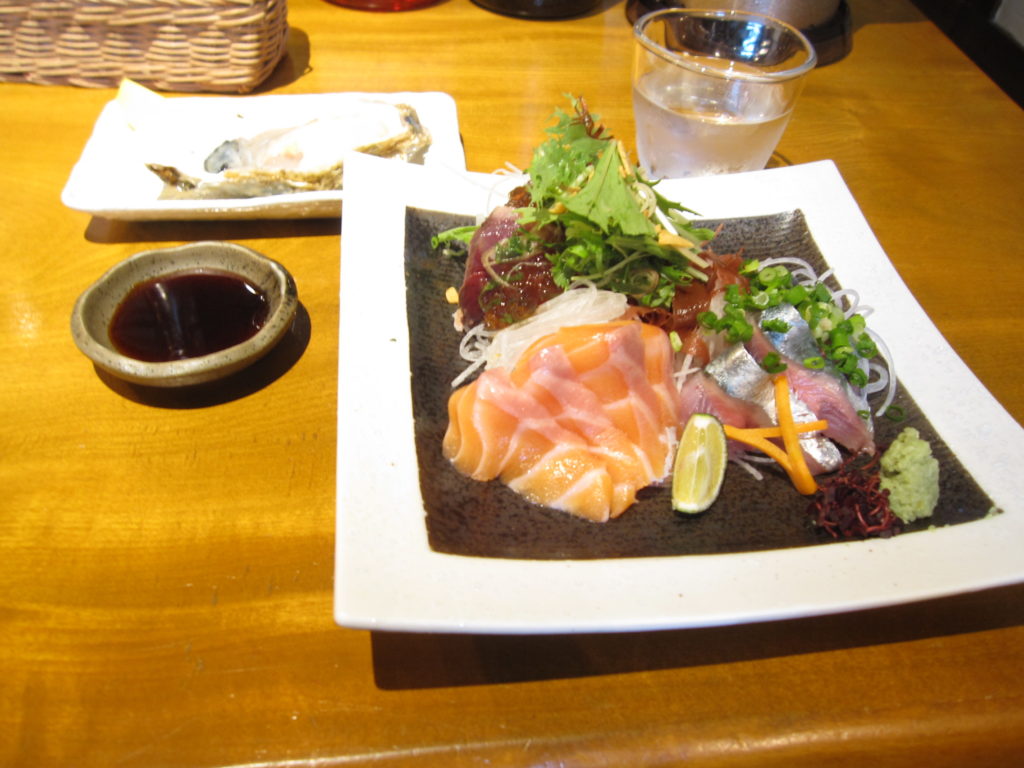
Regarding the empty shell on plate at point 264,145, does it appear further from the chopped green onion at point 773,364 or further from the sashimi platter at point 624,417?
the chopped green onion at point 773,364

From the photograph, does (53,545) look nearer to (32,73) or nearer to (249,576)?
(249,576)

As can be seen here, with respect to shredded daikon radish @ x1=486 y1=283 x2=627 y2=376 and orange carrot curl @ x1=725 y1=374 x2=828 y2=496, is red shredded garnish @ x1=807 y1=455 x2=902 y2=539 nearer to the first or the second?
orange carrot curl @ x1=725 y1=374 x2=828 y2=496

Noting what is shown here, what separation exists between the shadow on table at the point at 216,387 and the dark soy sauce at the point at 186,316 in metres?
0.09

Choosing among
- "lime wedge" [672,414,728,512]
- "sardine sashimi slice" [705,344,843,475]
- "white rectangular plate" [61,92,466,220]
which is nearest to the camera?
"lime wedge" [672,414,728,512]

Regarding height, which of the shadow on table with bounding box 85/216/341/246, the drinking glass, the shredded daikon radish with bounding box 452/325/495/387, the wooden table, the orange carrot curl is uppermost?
the drinking glass

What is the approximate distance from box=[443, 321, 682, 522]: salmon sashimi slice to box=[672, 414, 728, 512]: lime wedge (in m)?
0.09

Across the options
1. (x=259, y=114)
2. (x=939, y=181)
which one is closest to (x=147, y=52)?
(x=259, y=114)

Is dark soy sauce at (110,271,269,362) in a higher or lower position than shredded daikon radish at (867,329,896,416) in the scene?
lower

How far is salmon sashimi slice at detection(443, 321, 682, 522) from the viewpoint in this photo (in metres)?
1.61

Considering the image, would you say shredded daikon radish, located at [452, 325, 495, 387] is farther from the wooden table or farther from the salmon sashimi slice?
the wooden table

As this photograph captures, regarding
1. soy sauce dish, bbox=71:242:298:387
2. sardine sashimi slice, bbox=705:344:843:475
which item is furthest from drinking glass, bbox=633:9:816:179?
soy sauce dish, bbox=71:242:298:387

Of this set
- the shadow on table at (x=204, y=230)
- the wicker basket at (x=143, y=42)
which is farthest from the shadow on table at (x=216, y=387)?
the wicker basket at (x=143, y=42)

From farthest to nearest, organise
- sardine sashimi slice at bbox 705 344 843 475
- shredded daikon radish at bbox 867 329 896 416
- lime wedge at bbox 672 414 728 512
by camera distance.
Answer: shredded daikon radish at bbox 867 329 896 416
sardine sashimi slice at bbox 705 344 843 475
lime wedge at bbox 672 414 728 512

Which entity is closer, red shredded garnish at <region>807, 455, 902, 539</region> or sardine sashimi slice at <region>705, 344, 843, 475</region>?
red shredded garnish at <region>807, 455, 902, 539</region>
